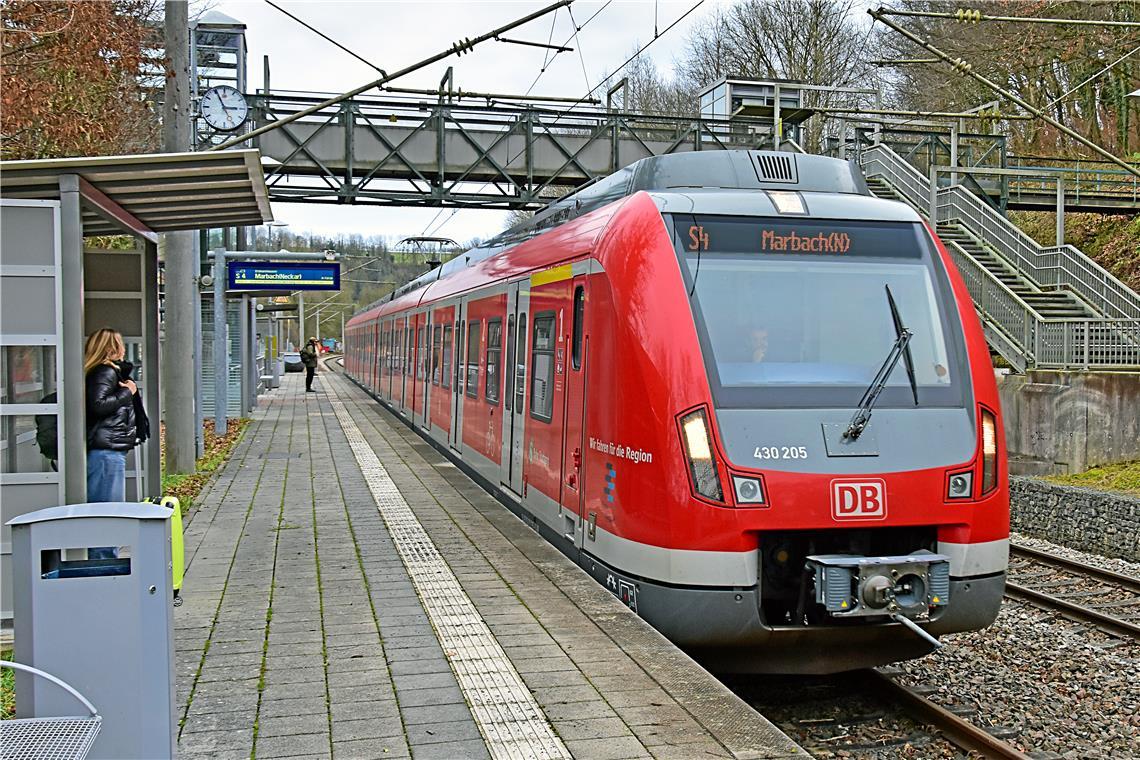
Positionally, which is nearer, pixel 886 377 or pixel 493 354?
pixel 886 377

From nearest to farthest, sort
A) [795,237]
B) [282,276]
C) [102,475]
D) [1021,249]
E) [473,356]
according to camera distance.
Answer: [795,237], [102,475], [473,356], [282,276], [1021,249]

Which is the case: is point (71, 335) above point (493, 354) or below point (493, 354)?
above

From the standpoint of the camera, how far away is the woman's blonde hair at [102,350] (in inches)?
317

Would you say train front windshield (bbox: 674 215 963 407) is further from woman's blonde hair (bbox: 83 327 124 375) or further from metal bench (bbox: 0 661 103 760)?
woman's blonde hair (bbox: 83 327 124 375)

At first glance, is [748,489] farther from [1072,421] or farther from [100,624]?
[1072,421]

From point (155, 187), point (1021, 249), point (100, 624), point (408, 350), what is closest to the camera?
point (100, 624)

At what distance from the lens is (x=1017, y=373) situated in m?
18.8

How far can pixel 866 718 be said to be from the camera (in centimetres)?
650

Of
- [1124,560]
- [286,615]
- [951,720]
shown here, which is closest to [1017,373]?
[1124,560]

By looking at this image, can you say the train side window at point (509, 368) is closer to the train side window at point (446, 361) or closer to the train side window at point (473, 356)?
the train side window at point (473, 356)

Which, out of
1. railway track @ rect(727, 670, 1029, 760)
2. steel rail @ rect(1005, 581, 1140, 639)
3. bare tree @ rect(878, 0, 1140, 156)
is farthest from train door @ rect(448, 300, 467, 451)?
bare tree @ rect(878, 0, 1140, 156)

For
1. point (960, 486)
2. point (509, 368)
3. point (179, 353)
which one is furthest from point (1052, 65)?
point (960, 486)

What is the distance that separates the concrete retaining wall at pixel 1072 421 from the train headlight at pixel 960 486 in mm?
10071

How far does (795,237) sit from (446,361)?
9.84 meters
